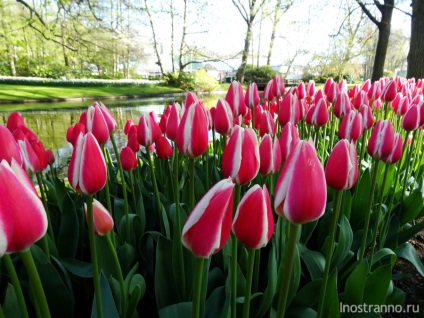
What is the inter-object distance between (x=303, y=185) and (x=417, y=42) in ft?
24.3

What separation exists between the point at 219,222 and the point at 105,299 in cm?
61

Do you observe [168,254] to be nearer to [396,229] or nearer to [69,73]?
[396,229]

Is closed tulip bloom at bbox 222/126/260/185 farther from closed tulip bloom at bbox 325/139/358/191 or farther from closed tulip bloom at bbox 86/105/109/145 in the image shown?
closed tulip bloom at bbox 86/105/109/145

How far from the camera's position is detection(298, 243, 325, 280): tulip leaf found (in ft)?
4.84

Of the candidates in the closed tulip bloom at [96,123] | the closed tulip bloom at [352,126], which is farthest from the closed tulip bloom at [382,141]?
the closed tulip bloom at [96,123]

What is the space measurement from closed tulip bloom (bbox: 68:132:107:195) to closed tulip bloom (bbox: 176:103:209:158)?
36 cm

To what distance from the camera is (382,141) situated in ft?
4.45

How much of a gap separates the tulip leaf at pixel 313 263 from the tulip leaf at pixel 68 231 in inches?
38.7

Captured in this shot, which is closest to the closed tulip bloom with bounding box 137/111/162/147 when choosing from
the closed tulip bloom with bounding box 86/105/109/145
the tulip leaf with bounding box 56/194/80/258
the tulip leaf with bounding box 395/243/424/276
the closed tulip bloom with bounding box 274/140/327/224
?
the closed tulip bloom with bounding box 86/105/109/145

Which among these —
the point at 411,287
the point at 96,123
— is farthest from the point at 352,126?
the point at 96,123

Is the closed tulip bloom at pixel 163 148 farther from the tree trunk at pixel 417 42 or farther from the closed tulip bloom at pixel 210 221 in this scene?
the tree trunk at pixel 417 42

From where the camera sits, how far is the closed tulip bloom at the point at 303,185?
0.68 meters

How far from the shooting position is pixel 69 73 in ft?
95.5

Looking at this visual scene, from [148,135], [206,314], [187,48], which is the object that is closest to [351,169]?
[206,314]
